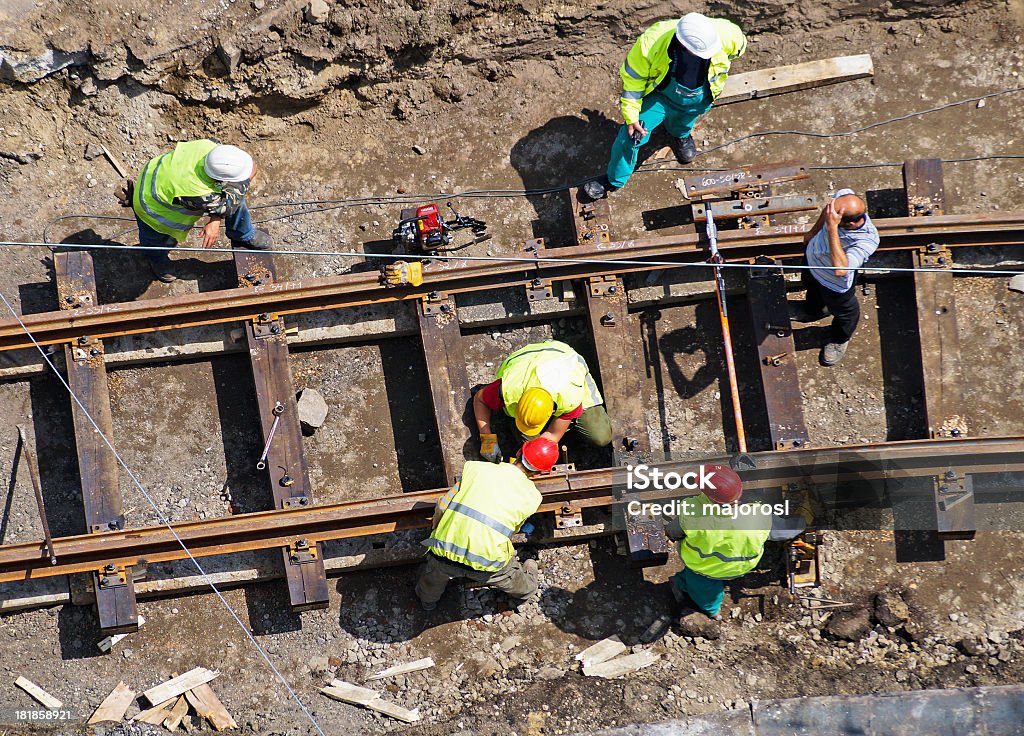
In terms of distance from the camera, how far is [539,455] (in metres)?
6.56

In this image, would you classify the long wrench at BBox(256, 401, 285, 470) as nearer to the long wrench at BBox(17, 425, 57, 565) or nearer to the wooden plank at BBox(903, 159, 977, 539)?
the long wrench at BBox(17, 425, 57, 565)

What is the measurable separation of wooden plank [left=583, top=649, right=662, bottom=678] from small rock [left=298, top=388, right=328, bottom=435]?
2.78 meters

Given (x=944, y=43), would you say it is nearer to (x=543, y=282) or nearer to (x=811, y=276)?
(x=811, y=276)

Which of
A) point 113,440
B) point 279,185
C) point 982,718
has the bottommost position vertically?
point 982,718

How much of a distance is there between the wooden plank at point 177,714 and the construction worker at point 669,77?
493 centimetres

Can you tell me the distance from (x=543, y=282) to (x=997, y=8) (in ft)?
15.1

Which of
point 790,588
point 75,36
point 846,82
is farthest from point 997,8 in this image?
point 75,36

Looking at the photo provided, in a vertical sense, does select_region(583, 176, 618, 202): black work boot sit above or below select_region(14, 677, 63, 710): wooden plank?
above

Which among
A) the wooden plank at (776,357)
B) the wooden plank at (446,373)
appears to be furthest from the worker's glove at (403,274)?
the wooden plank at (776,357)

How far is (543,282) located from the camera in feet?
23.2

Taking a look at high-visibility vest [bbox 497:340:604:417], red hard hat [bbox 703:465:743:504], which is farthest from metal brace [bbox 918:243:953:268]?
high-visibility vest [bbox 497:340:604:417]

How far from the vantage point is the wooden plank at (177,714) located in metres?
6.99

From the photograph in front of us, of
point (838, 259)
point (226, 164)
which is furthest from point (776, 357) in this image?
point (226, 164)

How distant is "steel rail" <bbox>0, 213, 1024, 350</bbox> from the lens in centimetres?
698
